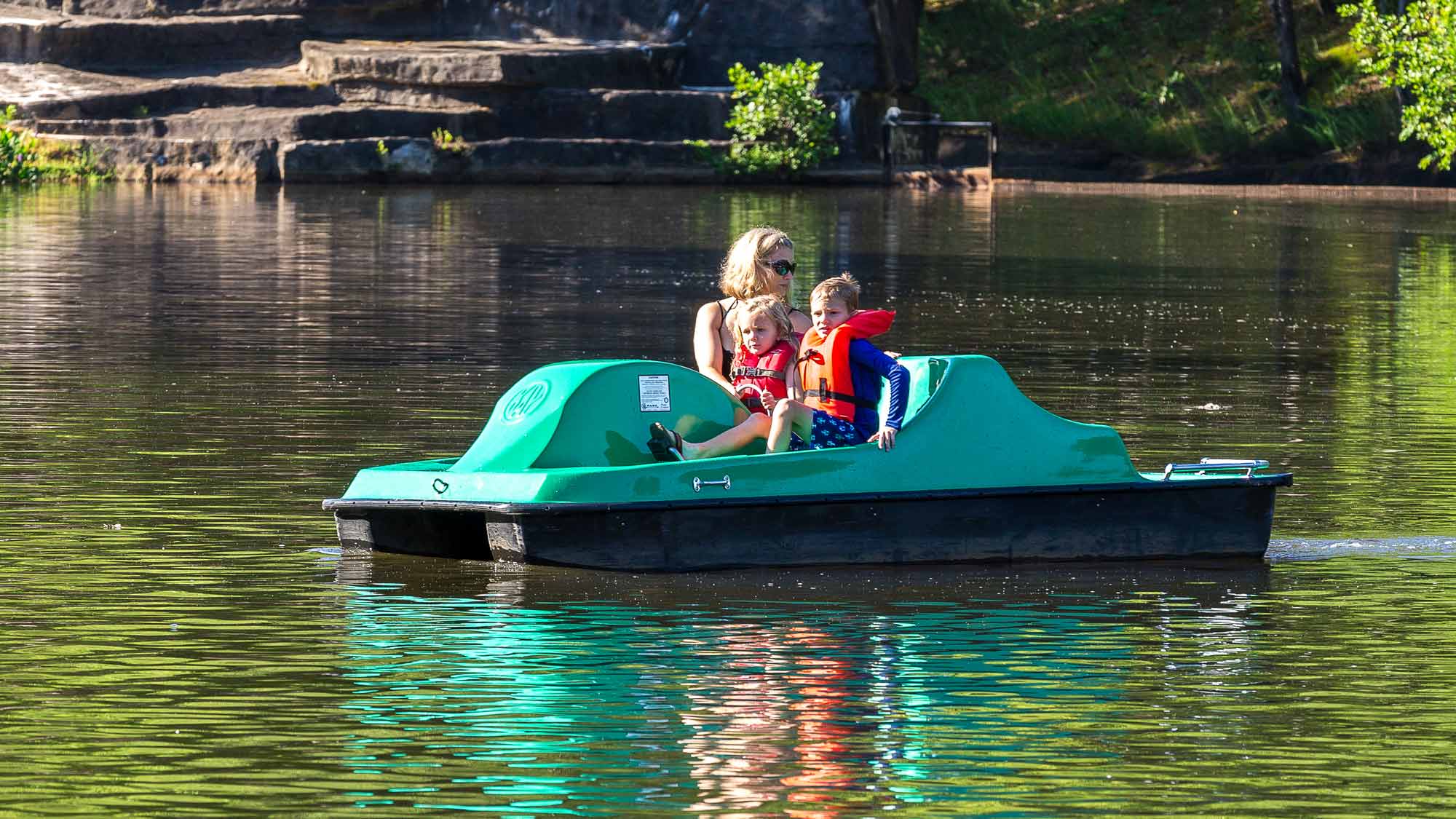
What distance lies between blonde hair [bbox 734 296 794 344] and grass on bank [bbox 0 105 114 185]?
27.2 metres

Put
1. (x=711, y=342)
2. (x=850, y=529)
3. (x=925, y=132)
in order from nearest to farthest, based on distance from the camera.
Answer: (x=850, y=529) → (x=711, y=342) → (x=925, y=132)

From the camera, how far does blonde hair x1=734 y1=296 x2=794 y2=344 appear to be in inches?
346

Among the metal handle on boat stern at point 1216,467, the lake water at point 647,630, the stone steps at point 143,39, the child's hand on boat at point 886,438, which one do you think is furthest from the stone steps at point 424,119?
the child's hand on boat at point 886,438

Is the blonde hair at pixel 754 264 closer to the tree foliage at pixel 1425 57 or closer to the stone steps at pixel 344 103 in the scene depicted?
the tree foliage at pixel 1425 57

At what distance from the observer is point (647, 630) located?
7.38 meters

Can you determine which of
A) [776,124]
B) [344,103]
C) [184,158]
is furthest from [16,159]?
[776,124]

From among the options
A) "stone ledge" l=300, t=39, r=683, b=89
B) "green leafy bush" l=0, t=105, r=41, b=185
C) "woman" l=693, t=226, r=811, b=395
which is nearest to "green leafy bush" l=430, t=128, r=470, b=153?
"stone ledge" l=300, t=39, r=683, b=89

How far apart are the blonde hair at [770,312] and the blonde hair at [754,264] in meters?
0.04

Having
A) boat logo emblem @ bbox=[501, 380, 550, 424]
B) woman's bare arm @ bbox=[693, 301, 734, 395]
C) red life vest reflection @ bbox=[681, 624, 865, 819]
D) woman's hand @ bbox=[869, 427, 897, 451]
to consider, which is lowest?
red life vest reflection @ bbox=[681, 624, 865, 819]

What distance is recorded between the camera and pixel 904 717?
20.7ft

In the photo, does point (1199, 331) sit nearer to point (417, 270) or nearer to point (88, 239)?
point (417, 270)

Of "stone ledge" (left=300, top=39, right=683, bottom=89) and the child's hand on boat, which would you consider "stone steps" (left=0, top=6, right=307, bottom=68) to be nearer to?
"stone ledge" (left=300, top=39, right=683, bottom=89)

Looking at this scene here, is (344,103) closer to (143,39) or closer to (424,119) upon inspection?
(424,119)

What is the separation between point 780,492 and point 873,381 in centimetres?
80
